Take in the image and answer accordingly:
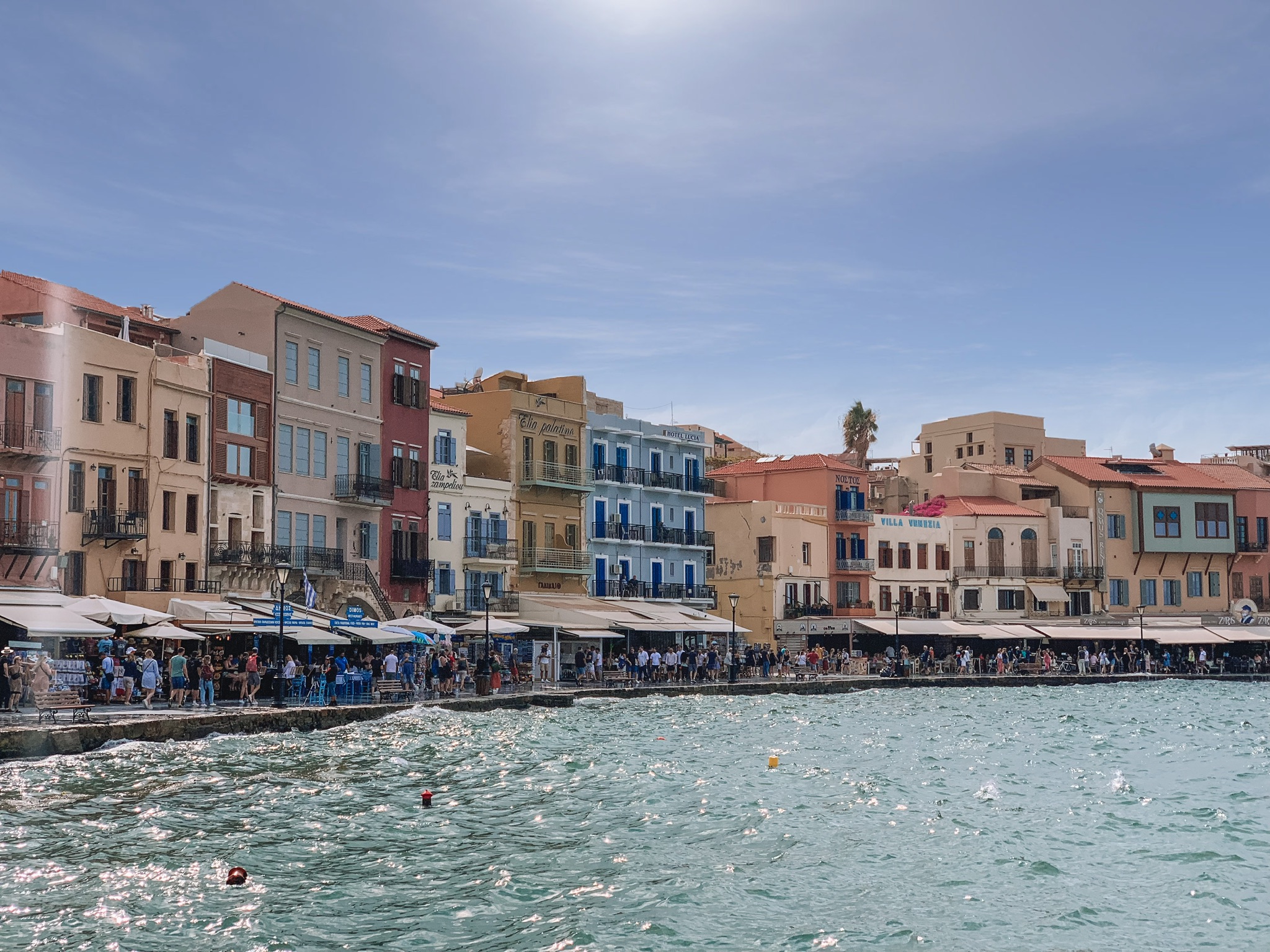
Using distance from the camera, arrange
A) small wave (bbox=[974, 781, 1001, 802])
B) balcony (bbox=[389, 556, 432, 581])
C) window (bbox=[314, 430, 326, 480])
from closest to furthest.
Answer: small wave (bbox=[974, 781, 1001, 802]) < window (bbox=[314, 430, 326, 480]) < balcony (bbox=[389, 556, 432, 581])

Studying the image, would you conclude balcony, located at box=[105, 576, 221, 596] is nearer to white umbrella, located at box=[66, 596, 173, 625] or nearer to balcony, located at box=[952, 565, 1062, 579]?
white umbrella, located at box=[66, 596, 173, 625]

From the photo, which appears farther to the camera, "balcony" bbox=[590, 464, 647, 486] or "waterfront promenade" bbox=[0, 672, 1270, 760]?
"balcony" bbox=[590, 464, 647, 486]

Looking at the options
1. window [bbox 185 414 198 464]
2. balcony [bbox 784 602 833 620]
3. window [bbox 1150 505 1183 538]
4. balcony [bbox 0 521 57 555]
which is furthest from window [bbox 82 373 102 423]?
window [bbox 1150 505 1183 538]

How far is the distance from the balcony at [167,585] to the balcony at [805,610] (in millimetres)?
33655

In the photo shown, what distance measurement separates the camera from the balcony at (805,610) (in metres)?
72.8

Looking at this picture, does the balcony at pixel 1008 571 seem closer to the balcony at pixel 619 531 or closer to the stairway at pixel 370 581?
the balcony at pixel 619 531

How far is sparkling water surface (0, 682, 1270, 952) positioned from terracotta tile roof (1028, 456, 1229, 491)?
49.2 meters

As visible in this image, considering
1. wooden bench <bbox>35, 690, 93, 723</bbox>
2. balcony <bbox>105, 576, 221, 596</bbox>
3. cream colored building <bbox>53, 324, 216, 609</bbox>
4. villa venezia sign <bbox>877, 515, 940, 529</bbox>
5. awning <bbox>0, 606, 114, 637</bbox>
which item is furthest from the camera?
villa venezia sign <bbox>877, 515, 940, 529</bbox>

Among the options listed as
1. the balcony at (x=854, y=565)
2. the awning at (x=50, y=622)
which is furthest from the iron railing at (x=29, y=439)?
the balcony at (x=854, y=565)

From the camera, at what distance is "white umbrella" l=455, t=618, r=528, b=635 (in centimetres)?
4806

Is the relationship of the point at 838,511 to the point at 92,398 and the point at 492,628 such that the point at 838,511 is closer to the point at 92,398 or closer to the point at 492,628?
the point at 492,628

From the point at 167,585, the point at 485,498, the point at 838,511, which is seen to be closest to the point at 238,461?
the point at 167,585

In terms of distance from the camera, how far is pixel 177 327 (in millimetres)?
51688

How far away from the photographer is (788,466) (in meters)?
77.6
